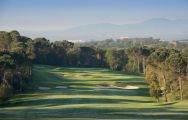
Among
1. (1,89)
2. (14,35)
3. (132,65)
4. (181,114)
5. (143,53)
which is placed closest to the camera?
(181,114)

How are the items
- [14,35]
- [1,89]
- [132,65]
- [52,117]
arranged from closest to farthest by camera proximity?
[52,117] → [1,89] → [14,35] → [132,65]

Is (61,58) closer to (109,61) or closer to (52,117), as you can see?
(109,61)

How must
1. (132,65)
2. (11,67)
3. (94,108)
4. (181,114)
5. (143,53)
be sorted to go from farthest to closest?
1. (132,65)
2. (143,53)
3. (11,67)
4. (94,108)
5. (181,114)

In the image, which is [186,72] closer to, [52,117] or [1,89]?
[1,89]

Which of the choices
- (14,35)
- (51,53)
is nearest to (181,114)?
(14,35)

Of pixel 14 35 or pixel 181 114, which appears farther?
pixel 14 35

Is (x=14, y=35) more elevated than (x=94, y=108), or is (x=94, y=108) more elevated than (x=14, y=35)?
(x=14, y=35)

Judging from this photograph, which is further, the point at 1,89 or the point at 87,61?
the point at 87,61

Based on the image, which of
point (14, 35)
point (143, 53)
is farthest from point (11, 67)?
point (143, 53)

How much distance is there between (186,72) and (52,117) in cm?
3239

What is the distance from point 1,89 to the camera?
1988 inches

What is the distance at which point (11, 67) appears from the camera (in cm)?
5872

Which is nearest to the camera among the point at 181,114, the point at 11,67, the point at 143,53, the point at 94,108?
the point at 181,114

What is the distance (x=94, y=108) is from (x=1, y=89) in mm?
15736
